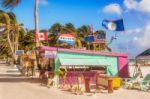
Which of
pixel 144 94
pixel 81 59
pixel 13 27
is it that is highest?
pixel 13 27

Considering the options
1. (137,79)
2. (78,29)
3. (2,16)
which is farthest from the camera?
(78,29)

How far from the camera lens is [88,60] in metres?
26.1

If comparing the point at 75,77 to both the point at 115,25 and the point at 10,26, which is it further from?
the point at 10,26

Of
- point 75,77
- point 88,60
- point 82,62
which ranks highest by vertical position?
point 88,60

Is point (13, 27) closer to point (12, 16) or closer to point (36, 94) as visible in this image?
point (12, 16)

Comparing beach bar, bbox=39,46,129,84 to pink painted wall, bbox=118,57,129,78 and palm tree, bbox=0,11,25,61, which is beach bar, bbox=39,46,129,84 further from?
palm tree, bbox=0,11,25,61

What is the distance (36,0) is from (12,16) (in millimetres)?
29607

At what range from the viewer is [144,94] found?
19922 millimetres

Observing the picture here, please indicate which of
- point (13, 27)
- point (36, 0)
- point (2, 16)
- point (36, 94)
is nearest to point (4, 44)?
point (13, 27)

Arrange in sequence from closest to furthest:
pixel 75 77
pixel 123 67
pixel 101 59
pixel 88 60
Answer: pixel 75 77
pixel 88 60
pixel 101 59
pixel 123 67

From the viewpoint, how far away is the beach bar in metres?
25.2

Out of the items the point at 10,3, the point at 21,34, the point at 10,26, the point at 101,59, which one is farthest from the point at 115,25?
the point at 21,34

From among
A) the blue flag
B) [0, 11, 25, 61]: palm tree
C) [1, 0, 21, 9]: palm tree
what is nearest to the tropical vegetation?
[0, 11, 25, 61]: palm tree

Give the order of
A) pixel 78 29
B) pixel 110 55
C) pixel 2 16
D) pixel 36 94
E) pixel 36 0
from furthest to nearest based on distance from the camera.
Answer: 1. pixel 78 29
2. pixel 2 16
3. pixel 36 0
4. pixel 110 55
5. pixel 36 94
